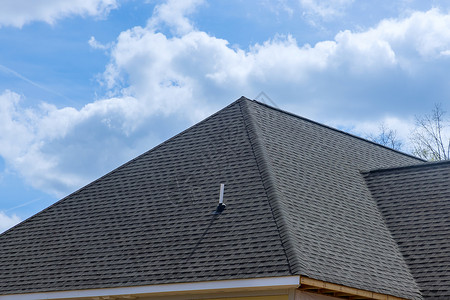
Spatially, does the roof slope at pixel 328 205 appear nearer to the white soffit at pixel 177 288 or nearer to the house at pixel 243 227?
the house at pixel 243 227

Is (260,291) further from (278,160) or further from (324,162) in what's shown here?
A: (324,162)

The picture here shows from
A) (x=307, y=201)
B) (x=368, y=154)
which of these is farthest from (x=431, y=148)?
(x=307, y=201)

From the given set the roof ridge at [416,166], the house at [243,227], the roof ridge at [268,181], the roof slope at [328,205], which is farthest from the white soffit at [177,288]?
the roof ridge at [416,166]

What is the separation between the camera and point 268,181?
1325cm

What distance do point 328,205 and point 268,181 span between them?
58.3 inches

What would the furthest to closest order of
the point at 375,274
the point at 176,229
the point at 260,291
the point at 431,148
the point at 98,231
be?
1. the point at 431,148
2. the point at 98,231
3. the point at 176,229
4. the point at 375,274
5. the point at 260,291

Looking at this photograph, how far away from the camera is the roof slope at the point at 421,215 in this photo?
12.7 m

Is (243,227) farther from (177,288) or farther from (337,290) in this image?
(337,290)

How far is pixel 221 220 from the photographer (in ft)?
41.1

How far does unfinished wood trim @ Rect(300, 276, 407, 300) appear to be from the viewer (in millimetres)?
10477

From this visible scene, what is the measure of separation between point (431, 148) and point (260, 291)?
2475cm

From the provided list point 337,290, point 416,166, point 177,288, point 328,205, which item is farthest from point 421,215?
point 177,288

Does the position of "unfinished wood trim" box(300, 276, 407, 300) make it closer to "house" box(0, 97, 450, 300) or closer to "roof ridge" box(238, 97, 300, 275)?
Answer: "house" box(0, 97, 450, 300)

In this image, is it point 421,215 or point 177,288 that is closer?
point 177,288
